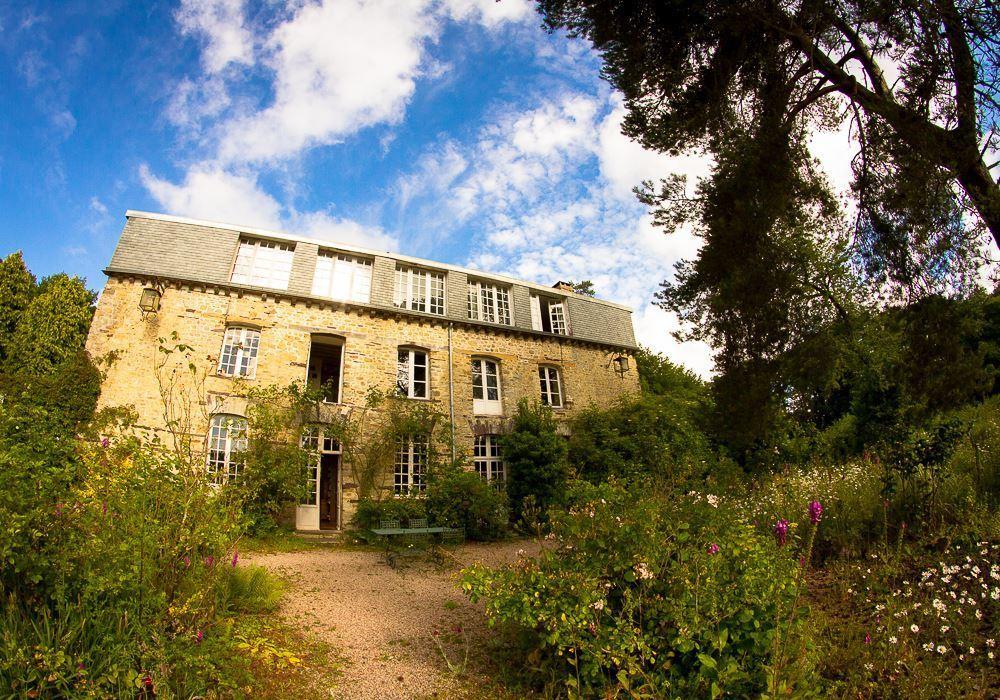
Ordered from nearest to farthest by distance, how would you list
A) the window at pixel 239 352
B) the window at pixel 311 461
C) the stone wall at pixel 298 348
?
the stone wall at pixel 298 348 → the window at pixel 311 461 → the window at pixel 239 352

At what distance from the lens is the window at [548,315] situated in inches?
679

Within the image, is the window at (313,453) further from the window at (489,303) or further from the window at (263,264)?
the window at (489,303)

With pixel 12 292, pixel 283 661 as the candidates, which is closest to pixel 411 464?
pixel 283 661

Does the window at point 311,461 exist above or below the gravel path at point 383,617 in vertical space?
above

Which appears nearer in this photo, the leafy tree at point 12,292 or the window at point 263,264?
the window at point 263,264

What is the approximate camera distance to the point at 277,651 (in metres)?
4.05

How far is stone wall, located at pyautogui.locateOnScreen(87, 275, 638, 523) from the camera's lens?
1139cm

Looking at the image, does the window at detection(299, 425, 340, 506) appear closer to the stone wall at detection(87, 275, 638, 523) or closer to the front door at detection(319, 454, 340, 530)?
the stone wall at detection(87, 275, 638, 523)

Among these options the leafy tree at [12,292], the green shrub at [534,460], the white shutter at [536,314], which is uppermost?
the leafy tree at [12,292]

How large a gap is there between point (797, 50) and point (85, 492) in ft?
29.3

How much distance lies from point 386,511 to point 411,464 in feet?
6.84

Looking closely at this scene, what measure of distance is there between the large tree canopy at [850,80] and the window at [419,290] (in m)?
9.24

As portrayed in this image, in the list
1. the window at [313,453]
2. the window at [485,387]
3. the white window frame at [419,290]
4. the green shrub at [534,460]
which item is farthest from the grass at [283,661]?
the white window frame at [419,290]

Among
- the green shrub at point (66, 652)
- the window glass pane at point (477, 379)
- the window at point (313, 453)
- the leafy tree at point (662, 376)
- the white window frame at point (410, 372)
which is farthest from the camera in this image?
the leafy tree at point (662, 376)
